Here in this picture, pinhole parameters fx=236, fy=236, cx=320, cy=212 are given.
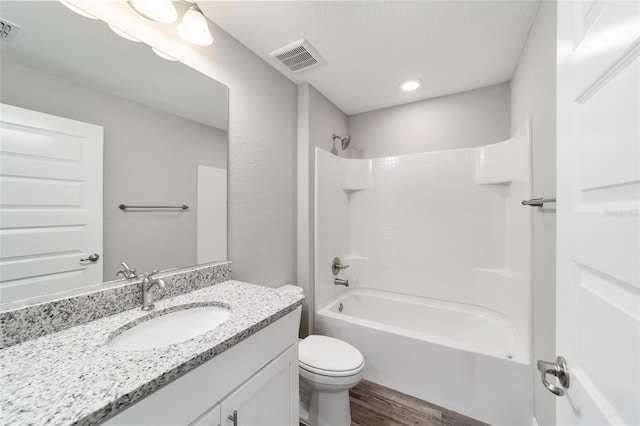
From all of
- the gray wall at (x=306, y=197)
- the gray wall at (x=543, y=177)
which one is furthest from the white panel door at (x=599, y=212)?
the gray wall at (x=306, y=197)

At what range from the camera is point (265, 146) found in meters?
1.77

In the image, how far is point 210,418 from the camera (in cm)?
74

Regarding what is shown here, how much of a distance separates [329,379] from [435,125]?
240 cm

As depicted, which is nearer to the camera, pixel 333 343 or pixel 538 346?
pixel 538 346

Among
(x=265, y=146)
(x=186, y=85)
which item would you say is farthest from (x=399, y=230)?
(x=186, y=85)

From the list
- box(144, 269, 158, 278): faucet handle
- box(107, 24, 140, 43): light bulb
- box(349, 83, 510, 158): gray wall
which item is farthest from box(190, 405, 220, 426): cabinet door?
box(349, 83, 510, 158): gray wall

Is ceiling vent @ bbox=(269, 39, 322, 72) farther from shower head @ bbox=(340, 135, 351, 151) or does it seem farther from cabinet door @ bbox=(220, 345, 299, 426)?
cabinet door @ bbox=(220, 345, 299, 426)

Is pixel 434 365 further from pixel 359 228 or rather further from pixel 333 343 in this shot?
pixel 359 228

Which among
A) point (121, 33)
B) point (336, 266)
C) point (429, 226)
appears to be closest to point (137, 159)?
point (121, 33)

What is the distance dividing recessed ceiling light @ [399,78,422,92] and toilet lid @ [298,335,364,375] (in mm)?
2196

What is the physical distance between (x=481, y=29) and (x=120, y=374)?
2.33 meters

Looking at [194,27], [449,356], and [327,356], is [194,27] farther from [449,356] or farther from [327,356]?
[449,356]

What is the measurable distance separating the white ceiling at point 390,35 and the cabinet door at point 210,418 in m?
1.85

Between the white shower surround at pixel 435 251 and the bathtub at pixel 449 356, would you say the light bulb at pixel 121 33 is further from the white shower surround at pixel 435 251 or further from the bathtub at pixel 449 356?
A: the bathtub at pixel 449 356
